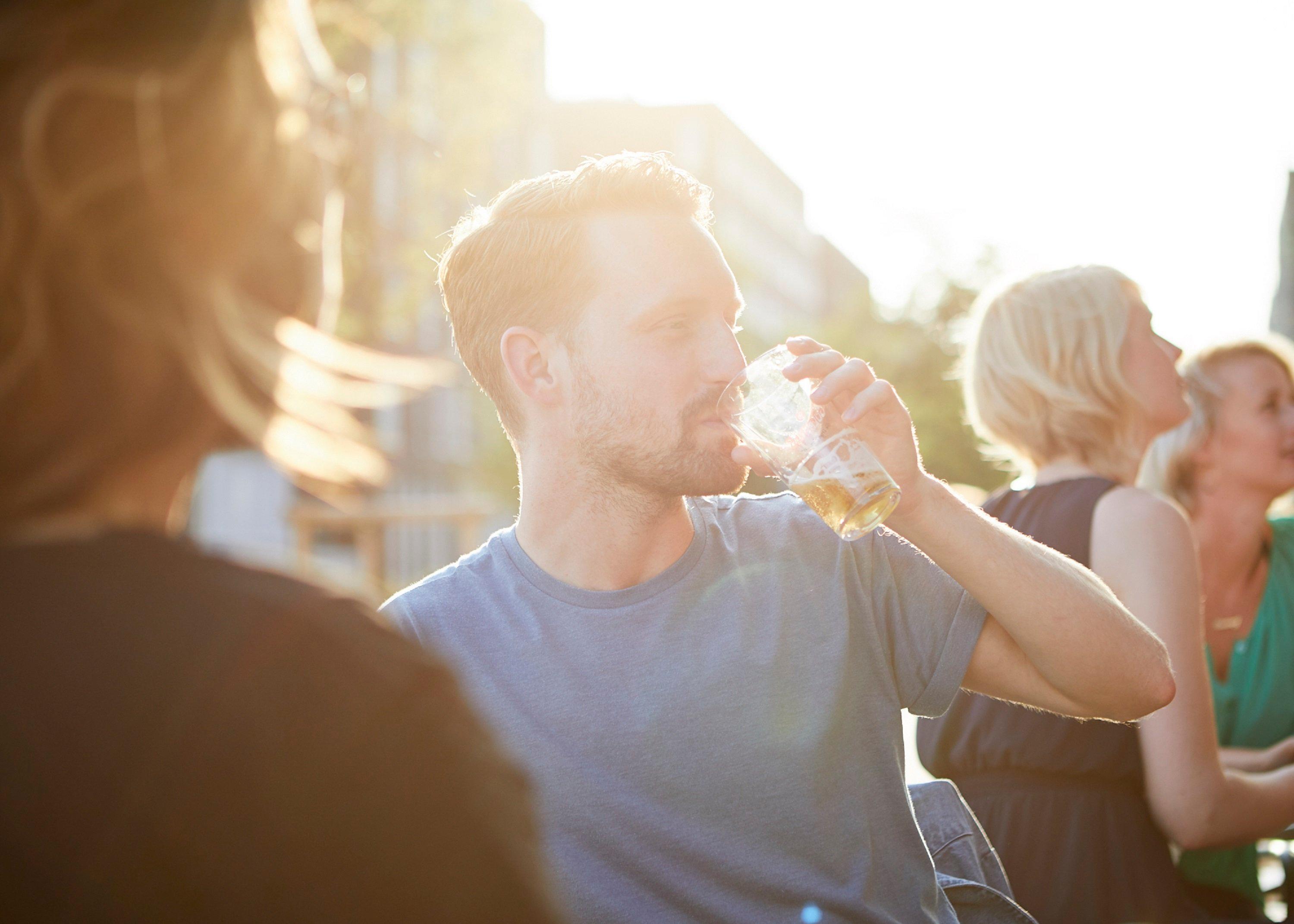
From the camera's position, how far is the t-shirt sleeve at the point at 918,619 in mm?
2109

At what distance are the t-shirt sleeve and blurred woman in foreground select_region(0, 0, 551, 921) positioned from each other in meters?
1.45

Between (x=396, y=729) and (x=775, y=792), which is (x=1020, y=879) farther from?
(x=396, y=729)

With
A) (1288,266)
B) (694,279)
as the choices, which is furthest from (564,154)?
(694,279)

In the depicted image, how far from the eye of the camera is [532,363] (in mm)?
2582

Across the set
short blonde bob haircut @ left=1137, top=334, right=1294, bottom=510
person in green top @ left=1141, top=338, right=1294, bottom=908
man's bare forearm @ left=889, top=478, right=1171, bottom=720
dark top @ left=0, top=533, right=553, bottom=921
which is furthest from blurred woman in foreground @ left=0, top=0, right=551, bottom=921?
short blonde bob haircut @ left=1137, top=334, right=1294, bottom=510

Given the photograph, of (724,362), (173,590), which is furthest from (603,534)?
(173,590)

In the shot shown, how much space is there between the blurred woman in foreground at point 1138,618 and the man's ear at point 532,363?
1235mm

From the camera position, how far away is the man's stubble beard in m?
2.30

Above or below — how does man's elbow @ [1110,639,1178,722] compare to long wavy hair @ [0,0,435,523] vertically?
below

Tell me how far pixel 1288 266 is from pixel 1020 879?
1220 cm

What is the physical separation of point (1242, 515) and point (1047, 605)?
6.79ft

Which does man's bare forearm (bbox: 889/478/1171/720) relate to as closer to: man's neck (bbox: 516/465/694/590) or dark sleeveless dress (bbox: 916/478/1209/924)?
man's neck (bbox: 516/465/694/590)

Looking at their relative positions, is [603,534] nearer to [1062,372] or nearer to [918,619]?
[918,619]

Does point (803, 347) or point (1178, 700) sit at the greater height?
point (803, 347)
